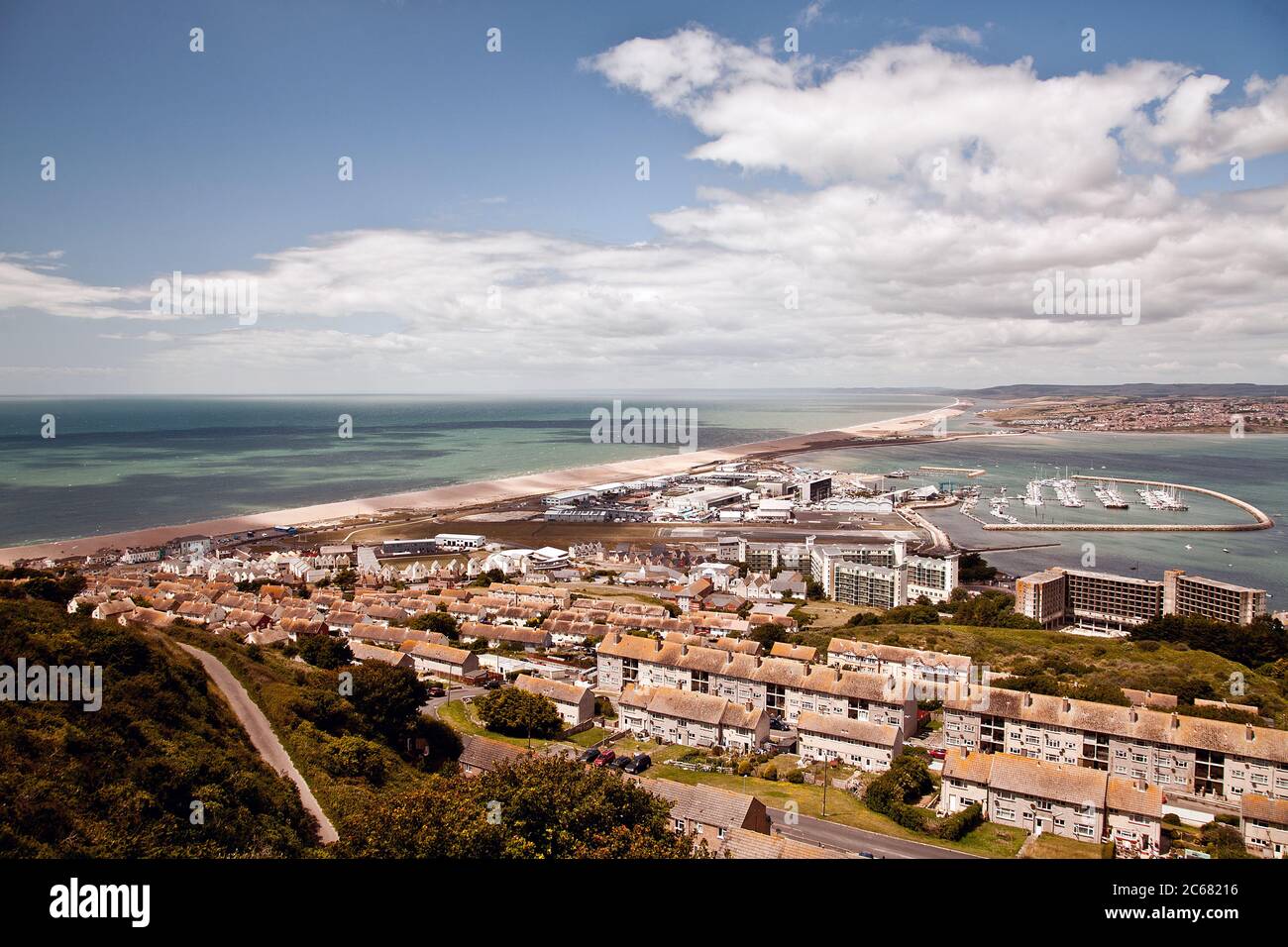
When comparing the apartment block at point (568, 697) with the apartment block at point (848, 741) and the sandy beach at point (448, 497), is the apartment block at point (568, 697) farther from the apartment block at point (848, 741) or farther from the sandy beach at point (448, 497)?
the sandy beach at point (448, 497)

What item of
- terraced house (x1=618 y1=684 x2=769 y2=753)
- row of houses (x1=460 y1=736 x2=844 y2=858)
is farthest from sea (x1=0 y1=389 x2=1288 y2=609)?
row of houses (x1=460 y1=736 x2=844 y2=858)

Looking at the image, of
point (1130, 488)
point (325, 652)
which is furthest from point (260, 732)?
point (1130, 488)

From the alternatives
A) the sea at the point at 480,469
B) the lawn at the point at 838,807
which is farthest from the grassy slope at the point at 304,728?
the sea at the point at 480,469

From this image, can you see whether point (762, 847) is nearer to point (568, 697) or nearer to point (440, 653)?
point (568, 697)

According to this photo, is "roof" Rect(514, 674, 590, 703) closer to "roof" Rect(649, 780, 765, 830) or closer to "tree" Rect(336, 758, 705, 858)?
"roof" Rect(649, 780, 765, 830)

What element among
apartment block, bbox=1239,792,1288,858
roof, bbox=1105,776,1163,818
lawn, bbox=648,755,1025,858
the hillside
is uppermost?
the hillside
